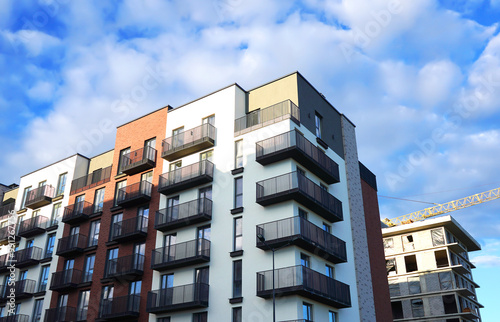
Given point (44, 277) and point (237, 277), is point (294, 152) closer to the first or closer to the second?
point (237, 277)

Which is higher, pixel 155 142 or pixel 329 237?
pixel 155 142

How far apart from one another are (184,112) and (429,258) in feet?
144

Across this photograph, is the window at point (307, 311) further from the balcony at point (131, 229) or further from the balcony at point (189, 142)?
the balcony at point (131, 229)

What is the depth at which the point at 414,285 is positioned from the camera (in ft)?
222

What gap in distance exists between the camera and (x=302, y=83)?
36688mm

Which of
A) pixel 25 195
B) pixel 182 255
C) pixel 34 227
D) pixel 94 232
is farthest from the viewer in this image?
pixel 25 195

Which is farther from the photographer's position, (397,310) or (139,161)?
(397,310)

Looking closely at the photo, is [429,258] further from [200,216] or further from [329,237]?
[200,216]

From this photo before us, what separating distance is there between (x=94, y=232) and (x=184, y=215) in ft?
36.2

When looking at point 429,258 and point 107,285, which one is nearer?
point 107,285

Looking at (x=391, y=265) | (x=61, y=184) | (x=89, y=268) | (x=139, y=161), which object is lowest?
(x=89, y=268)

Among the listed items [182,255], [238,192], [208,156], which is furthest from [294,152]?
[182,255]

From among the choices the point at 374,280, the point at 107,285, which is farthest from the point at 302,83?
the point at 107,285

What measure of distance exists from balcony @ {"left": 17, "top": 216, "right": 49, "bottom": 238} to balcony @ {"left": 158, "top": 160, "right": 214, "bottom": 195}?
1514cm
